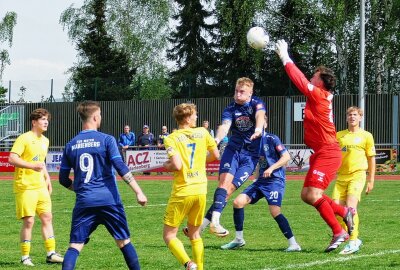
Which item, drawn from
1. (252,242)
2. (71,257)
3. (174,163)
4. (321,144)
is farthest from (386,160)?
(71,257)

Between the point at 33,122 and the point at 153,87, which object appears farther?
the point at 153,87

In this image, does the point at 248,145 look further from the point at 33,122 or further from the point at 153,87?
the point at 153,87

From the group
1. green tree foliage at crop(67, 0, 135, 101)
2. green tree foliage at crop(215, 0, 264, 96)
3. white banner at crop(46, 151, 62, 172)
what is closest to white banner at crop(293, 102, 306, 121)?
green tree foliage at crop(215, 0, 264, 96)

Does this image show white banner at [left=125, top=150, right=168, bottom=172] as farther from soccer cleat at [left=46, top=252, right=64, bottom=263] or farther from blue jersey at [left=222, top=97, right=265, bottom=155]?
soccer cleat at [left=46, top=252, right=64, bottom=263]

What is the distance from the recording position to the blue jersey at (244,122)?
1198cm

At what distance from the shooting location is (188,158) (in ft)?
30.1

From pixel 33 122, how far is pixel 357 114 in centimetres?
440

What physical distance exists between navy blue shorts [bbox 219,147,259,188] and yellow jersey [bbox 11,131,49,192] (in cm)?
242

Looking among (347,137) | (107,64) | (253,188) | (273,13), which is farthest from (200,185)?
(107,64)

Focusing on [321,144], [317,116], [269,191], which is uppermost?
[317,116]

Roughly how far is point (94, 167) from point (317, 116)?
140 inches

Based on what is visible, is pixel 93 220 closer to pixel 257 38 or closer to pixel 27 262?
pixel 27 262

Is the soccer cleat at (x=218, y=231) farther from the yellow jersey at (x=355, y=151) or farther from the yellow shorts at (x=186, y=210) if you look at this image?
the yellow jersey at (x=355, y=151)

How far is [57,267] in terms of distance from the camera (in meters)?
10.6
